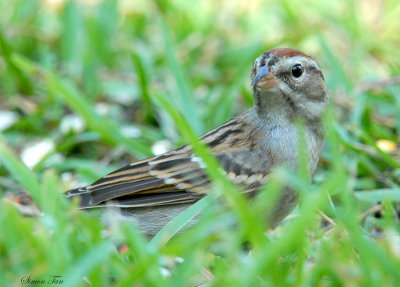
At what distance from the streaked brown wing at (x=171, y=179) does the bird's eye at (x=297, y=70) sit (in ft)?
1.15

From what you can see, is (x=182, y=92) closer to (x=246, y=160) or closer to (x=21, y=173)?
(x=246, y=160)

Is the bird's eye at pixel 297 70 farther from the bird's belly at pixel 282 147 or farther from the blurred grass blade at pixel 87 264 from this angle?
the blurred grass blade at pixel 87 264

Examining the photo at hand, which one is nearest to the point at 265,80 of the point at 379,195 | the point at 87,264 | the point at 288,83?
the point at 288,83

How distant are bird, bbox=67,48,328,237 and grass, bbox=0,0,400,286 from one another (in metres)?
0.16

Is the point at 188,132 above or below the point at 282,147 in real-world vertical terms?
above

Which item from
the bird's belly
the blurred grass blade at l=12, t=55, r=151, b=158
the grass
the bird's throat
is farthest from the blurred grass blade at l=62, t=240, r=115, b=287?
the blurred grass blade at l=12, t=55, r=151, b=158

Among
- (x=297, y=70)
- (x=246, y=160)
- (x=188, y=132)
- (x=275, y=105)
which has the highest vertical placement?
(x=188, y=132)

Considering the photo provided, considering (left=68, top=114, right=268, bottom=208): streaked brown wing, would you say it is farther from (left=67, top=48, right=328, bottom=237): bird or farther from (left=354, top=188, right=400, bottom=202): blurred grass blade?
(left=354, top=188, right=400, bottom=202): blurred grass blade

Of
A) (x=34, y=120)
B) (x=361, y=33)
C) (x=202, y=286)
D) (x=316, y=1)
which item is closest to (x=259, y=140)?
(x=202, y=286)

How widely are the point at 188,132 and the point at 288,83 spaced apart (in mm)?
→ 948

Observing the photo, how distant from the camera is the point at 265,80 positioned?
321cm

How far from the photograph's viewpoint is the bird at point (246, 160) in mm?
3250

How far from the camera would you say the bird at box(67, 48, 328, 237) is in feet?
10.7

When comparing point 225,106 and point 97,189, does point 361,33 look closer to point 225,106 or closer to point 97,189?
point 225,106
